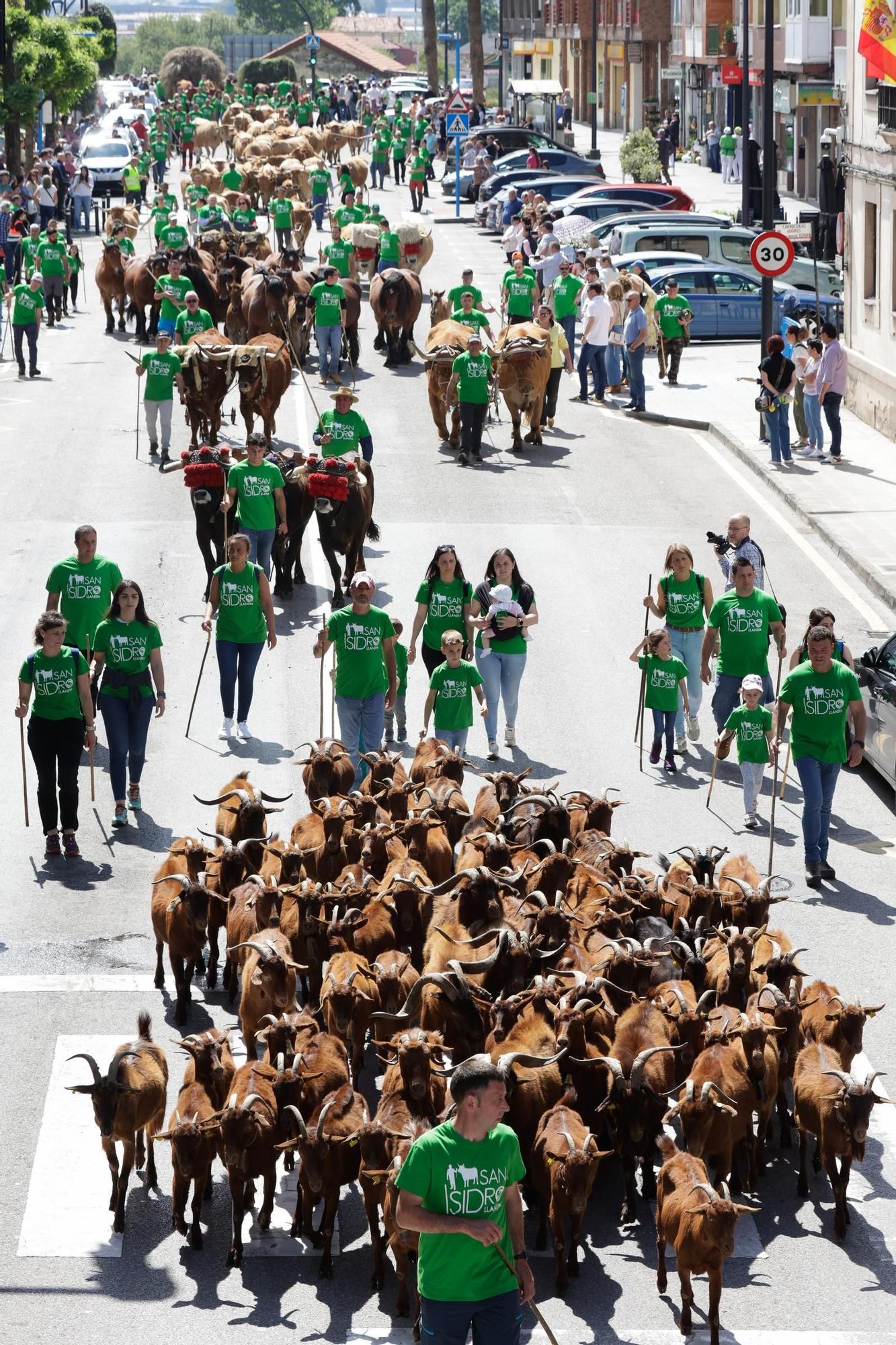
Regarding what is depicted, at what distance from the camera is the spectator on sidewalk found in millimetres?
26422

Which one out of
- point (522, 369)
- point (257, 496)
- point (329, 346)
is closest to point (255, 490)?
point (257, 496)

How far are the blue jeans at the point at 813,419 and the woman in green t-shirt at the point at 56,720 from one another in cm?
1529

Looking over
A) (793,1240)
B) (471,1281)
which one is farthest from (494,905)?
(471,1281)

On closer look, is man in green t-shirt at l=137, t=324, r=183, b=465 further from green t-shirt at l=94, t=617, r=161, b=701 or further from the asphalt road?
green t-shirt at l=94, t=617, r=161, b=701

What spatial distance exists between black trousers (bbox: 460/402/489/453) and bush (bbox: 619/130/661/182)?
32.2 metres

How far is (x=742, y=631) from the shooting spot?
16250 mm

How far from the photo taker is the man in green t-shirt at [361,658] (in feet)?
52.0

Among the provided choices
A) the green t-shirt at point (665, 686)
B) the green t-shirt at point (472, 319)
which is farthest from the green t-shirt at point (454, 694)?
the green t-shirt at point (472, 319)

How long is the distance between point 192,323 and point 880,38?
1015 cm

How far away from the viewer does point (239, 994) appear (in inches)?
488

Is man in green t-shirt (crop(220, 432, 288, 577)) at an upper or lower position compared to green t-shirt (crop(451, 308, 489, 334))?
lower

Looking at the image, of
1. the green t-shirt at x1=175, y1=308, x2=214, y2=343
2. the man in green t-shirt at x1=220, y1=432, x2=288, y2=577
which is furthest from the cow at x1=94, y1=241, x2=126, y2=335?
the man in green t-shirt at x1=220, y1=432, x2=288, y2=577

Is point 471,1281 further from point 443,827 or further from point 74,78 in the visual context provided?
point 74,78

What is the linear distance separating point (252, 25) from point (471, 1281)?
176006 millimetres
